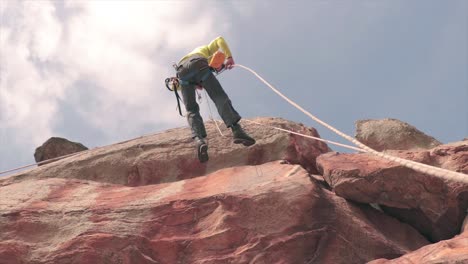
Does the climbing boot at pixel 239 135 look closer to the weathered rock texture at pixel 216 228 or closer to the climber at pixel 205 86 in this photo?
the climber at pixel 205 86

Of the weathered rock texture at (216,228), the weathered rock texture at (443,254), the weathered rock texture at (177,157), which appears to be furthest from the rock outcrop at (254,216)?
the weathered rock texture at (177,157)

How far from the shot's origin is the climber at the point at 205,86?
12.0m

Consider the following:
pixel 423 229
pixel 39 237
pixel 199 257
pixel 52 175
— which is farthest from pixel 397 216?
pixel 52 175

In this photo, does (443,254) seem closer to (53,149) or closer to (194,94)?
(194,94)

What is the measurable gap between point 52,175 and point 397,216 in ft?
25.0

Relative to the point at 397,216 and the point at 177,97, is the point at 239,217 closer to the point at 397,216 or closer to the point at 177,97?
the point at 397,216

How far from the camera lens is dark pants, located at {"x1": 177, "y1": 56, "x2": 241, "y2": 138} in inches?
477

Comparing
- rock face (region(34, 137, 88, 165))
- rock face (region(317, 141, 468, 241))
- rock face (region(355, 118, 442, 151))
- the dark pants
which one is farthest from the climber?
rock face (region(34, 137, 88, 165))

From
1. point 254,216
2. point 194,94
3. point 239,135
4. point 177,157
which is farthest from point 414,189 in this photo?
point 177,157

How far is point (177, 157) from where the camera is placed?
13.3m

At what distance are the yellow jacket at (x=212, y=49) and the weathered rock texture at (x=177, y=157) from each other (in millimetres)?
1910

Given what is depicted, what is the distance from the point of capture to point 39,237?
10.5m

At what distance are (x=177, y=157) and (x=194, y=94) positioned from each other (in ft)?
4.93

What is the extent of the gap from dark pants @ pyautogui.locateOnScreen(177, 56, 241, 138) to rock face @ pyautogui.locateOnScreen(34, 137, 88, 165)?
17.3 feet
